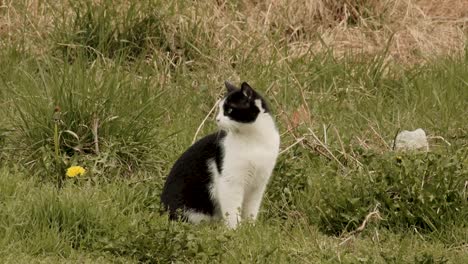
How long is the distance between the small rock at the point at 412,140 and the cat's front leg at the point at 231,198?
133 centimetres

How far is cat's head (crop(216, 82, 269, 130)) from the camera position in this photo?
5828 mm

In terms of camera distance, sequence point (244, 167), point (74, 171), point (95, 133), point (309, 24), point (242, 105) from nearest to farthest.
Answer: point (244, 167) → point (242, 105) → point (74, 171) → point (95, 133) → point (309, 24)

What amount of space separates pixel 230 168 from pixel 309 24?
3350 mm

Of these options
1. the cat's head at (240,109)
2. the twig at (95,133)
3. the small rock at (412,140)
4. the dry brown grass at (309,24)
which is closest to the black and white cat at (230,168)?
the cat's head at (240,109)

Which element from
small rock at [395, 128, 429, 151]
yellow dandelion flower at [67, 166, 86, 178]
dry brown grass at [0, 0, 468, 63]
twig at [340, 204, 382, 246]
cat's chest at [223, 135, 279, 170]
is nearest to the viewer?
twig at [340, 204, 382, 246]

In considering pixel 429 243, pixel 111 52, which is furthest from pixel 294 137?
pixel 111 52

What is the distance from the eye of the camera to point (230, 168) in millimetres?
5758

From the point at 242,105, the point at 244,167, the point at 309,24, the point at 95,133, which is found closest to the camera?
the point at 244,167

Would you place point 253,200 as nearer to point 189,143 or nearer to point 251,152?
point 251,152

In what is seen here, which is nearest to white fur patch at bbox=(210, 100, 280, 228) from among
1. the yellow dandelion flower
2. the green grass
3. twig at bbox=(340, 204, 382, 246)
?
the green grass

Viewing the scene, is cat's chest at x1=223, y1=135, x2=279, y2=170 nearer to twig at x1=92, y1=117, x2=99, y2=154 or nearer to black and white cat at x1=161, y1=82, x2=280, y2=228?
black and white cat at x1=161, y1=82, x2=280, y2=228

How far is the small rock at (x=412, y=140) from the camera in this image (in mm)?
6664

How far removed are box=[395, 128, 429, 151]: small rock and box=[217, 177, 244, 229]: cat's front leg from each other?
133 centimetres

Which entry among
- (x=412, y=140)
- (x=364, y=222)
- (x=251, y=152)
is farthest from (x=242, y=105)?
(x=412, y=140)
